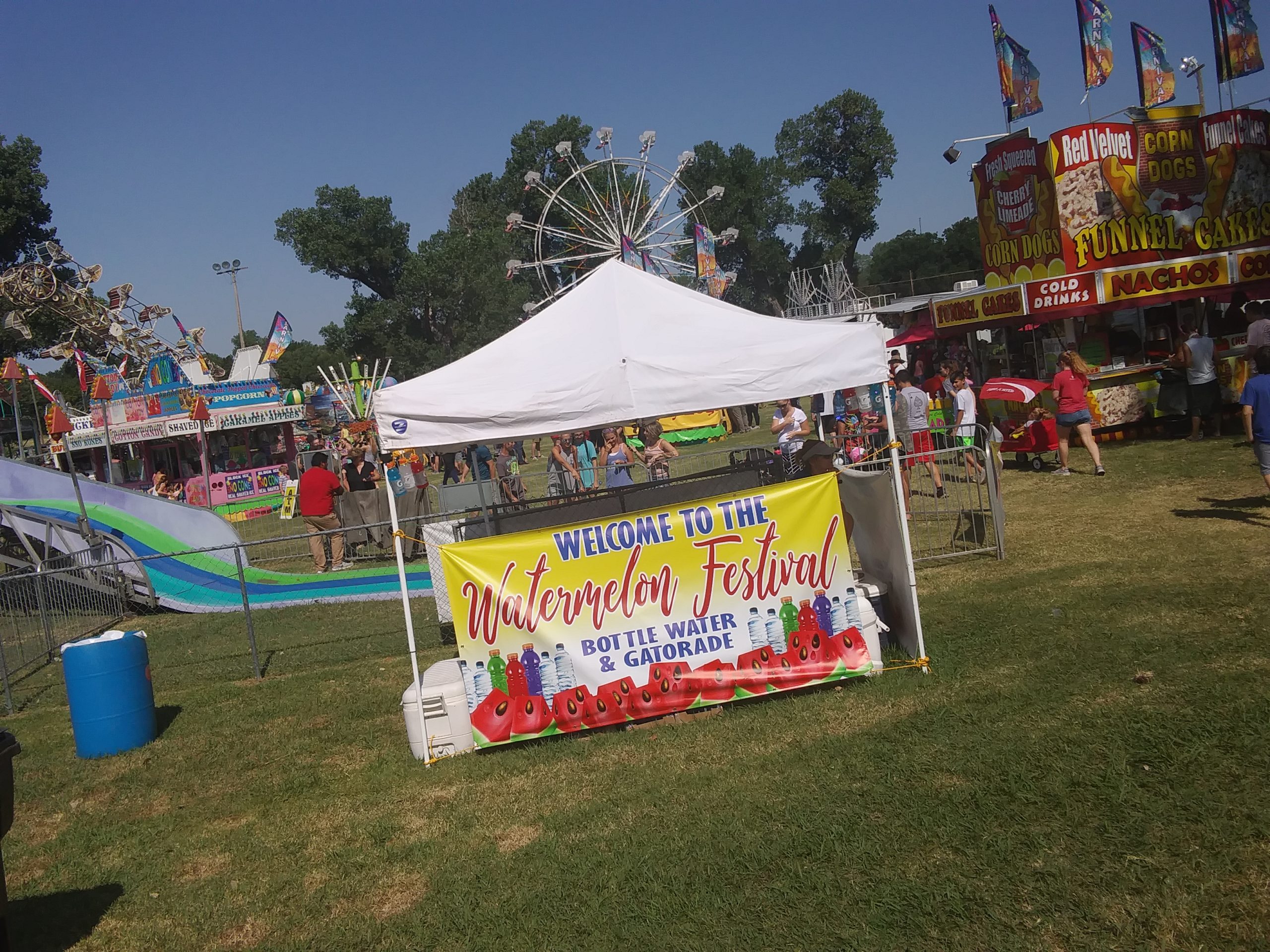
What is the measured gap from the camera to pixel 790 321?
Answer: 7195 mm

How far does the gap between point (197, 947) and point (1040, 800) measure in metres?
4.02

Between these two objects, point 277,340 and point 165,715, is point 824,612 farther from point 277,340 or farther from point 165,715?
point 277,340

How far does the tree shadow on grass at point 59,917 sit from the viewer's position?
15.5 feet

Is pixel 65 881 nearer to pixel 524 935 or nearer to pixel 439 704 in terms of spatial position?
pixel 439 704

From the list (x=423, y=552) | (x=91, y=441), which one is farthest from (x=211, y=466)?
(x=423, y=552)

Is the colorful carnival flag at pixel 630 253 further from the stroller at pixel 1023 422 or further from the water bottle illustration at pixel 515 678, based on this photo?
the water bottle illustration at pixel 515 678

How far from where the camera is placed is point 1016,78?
20.9m

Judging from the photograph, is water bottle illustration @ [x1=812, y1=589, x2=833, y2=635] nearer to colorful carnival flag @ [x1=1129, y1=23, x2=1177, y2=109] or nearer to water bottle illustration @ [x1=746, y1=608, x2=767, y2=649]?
water bottle illustration @ [x1=746, y1=608, x2=767, y2=649]

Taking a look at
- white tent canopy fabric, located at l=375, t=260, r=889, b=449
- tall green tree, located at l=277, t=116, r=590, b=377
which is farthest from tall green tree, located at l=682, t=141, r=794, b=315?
white tent canopy fabric, located at l=375, t=260, r=889, b=449

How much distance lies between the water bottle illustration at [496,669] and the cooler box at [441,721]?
0.83 ft

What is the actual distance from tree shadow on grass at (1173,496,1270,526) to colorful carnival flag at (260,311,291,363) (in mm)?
33503

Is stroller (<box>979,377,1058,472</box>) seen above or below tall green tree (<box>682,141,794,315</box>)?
below

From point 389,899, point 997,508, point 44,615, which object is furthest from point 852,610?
point 44,615

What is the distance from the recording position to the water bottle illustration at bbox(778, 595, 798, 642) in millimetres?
6578
